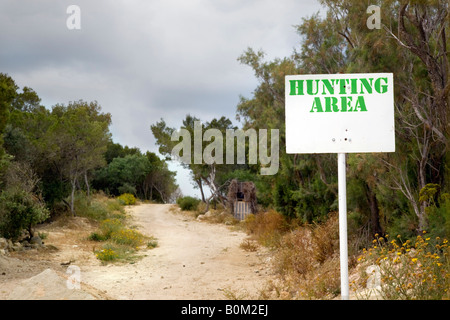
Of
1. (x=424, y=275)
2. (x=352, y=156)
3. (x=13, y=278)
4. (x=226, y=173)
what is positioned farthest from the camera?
(x=226, y=173)

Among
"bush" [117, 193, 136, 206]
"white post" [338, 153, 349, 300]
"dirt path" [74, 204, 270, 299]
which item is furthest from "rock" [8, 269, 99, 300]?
"bush" [117, 193, 136, 206]

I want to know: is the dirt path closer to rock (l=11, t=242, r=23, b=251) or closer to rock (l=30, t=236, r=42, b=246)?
rock (l=11, t=242, r=23, b=251)

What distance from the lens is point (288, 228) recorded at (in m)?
14.9

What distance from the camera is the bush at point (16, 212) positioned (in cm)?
1271

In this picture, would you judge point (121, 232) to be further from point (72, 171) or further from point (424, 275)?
point (424, 275)

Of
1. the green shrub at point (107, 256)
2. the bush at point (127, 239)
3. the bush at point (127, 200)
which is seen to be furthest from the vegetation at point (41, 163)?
the bush at point (127, 200)

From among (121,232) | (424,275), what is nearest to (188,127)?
(121,232)

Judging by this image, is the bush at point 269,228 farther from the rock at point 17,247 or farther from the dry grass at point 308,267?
the rock at point 17,247

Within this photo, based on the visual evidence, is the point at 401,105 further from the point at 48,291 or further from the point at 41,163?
the point at 41,163

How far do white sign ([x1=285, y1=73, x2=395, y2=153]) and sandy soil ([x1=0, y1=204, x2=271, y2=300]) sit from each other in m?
3.70

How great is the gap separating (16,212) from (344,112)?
38.6ft

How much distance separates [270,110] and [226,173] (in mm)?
15747

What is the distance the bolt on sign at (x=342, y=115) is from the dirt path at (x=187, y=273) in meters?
3.73

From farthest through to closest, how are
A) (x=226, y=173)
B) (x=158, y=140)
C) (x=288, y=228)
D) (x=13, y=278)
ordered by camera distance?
(x=158, y=140) < (x=226, y=173) < (x=288, y=228) < (x=13, y=278)
